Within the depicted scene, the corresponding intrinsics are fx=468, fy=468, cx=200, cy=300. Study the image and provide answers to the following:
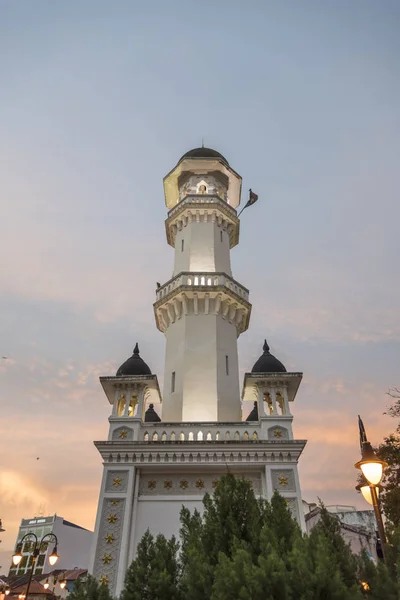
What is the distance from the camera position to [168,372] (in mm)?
19531

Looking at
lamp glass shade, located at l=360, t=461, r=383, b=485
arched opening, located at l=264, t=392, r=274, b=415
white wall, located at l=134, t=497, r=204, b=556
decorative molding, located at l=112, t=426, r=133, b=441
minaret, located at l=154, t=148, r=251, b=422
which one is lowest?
lamp glass shade, located at l=360, t=461, r=383, b=485

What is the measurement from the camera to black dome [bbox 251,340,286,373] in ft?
56.4

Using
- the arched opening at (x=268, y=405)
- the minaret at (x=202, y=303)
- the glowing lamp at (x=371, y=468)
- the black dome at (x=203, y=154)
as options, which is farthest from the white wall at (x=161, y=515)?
the black dome at (x=203, y=154)

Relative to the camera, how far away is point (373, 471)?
7668mm

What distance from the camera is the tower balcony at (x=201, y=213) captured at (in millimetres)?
23719

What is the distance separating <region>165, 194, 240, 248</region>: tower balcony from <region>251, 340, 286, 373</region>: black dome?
28.7 ft

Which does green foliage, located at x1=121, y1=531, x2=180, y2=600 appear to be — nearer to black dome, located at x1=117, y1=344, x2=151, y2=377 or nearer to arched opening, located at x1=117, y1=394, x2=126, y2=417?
arched opening, located at x1=117, y1=394, x2=126, y2=417

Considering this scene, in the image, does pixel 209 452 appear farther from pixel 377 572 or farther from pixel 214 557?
pixel 377 572

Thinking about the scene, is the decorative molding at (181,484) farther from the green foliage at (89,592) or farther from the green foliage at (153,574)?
the green foliage at (89,592)

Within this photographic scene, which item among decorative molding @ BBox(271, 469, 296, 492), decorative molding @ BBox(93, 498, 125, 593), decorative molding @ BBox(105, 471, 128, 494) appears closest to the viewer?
decorative molding @ BBox(93, 498, 125, 593)

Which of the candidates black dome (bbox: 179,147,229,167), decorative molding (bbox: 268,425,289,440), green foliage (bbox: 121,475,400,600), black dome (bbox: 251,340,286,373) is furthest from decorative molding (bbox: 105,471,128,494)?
black dome (bbox: 179,147,229,167)

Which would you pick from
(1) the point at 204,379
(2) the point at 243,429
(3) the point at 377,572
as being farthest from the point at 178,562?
(1) the point at 204,379

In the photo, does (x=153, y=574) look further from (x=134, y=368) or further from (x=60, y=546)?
(x=60, y=546)

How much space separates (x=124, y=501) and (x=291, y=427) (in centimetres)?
594
